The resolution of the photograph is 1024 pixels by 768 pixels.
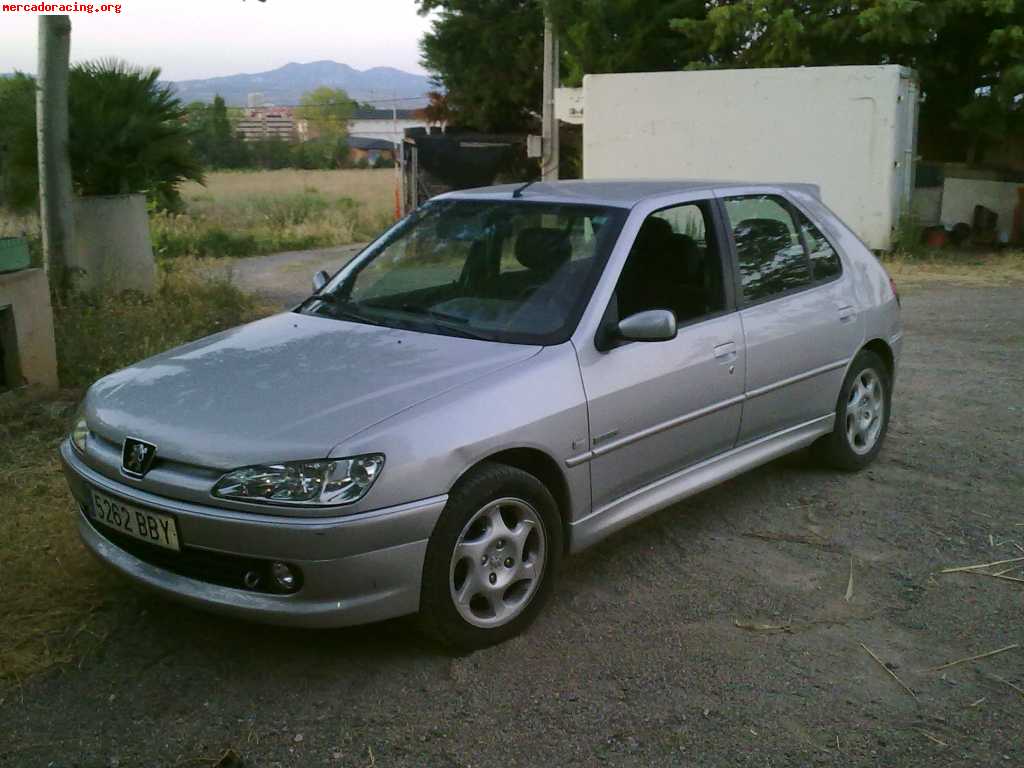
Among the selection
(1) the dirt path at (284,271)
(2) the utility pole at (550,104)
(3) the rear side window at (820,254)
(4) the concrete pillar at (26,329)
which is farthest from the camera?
(2) the utility pole at (550,104)

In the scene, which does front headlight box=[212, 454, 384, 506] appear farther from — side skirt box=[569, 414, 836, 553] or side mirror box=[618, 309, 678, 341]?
side mirror box=[618, 309, 678, 341]

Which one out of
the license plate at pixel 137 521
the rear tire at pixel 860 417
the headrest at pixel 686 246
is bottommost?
the rear tire at pixel 860 417

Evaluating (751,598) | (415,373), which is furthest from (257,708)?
(751,598)

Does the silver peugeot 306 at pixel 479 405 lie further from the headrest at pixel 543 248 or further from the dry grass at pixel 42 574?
the dry grass at pixel 42 574

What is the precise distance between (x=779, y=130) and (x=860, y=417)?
10793 mm

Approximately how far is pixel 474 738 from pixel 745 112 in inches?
554

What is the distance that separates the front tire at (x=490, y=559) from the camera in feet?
12.2

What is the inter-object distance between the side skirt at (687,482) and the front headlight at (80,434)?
184cm

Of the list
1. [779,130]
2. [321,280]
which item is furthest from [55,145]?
[779,130]

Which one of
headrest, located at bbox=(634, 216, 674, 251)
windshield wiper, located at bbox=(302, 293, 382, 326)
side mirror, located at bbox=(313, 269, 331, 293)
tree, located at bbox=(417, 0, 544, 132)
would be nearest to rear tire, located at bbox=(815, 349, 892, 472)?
headrest, located at bbox=(634, 216, 674, 251)

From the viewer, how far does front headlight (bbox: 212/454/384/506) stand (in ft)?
11.5

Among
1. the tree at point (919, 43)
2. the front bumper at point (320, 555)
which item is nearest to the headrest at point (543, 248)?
the front bumper at point (320, 555)

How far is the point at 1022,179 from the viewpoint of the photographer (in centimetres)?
1728

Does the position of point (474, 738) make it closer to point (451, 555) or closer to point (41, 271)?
point (451, 555)
